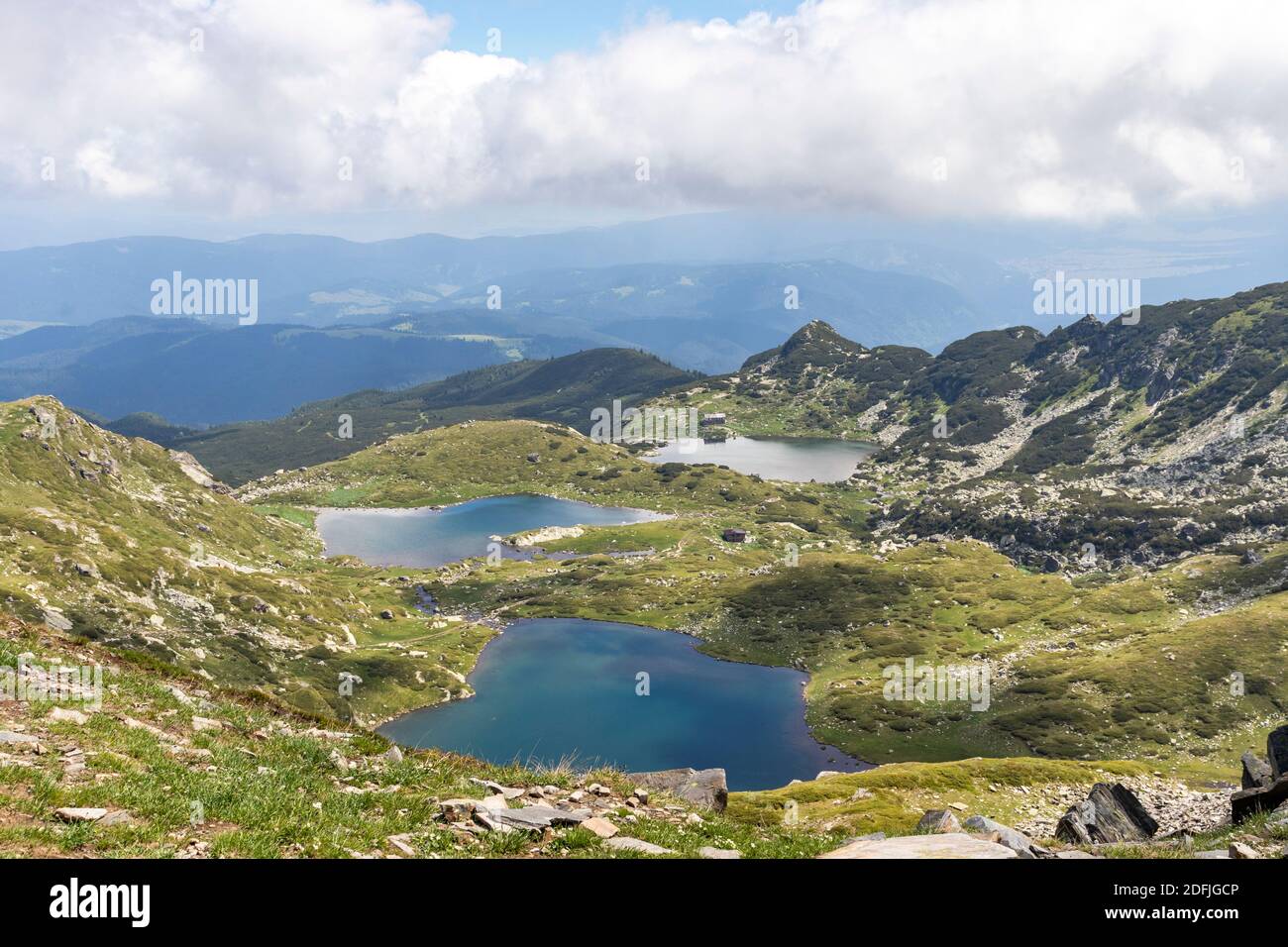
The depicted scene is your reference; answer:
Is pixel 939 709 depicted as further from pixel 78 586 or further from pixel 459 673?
pixel 78 586

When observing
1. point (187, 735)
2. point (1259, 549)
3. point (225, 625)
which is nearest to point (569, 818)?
point (187, 735)

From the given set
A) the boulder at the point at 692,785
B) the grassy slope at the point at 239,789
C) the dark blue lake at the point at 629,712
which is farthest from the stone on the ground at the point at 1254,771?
the dark blue lake at the point at 629,712

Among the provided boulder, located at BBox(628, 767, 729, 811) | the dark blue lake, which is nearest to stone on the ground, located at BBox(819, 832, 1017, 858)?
boulder, located at BBox(628, 767, 729, 811)

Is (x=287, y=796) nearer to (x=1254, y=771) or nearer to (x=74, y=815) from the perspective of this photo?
(x=74, y=815)

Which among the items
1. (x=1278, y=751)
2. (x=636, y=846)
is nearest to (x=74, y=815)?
(x=636, y=846)

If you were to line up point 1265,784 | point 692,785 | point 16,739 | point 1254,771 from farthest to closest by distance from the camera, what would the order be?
point 1254,771 < point 1265,784 < point 692,785 < point 16,739

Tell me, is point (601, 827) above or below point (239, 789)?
below

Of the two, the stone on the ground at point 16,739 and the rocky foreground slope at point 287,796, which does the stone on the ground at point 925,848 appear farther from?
the stone on the ground at point 16,739

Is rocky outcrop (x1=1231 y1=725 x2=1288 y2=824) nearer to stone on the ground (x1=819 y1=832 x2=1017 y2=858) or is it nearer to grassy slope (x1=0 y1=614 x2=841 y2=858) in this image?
stone on the ground (x1=819 y1=832 x2=1017 y2=858)
